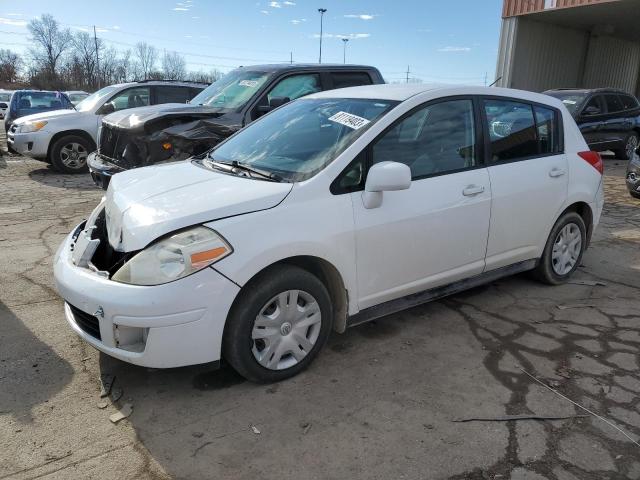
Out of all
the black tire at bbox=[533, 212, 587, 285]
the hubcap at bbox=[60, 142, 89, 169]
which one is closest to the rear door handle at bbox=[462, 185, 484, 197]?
the black tire at bbox=[533, 212, 587, 285]

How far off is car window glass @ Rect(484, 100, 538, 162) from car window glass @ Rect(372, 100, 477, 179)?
22cm

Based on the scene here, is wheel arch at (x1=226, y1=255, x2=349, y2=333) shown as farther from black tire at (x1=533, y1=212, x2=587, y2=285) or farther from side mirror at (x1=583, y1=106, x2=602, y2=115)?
side mirror at (x1=583, y1=106, x2=602, y2=115)

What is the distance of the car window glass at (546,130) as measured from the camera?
4363mm

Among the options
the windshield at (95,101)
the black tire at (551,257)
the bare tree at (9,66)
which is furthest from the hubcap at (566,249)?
the bare tree at (9,66)

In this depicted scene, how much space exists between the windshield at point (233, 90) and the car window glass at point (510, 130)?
3.64 meters

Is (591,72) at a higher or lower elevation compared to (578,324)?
higher

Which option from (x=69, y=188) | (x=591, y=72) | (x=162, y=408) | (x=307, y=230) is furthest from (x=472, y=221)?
(x=591, y=72)

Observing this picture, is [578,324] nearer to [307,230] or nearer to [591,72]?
[307,230]

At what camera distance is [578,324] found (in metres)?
3.98

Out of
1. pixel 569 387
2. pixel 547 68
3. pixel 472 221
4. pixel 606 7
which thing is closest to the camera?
pixel 569 387

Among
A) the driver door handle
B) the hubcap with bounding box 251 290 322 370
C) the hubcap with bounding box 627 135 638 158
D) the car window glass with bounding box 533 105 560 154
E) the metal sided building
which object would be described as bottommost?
the hubcap with bounding box 251 290 322 370

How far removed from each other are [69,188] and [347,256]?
739 centimetres

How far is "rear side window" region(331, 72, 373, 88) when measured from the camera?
7.38m

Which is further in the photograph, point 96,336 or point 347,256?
point 347,256
